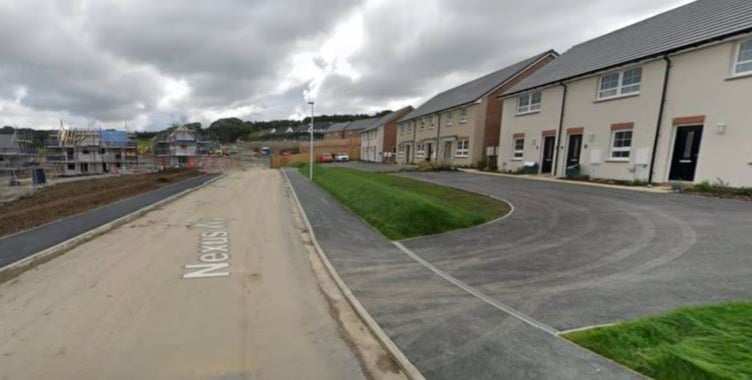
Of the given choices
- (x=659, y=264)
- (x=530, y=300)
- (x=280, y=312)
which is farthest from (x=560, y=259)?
(x=280, y=312)

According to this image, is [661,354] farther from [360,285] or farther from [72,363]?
[72,363]

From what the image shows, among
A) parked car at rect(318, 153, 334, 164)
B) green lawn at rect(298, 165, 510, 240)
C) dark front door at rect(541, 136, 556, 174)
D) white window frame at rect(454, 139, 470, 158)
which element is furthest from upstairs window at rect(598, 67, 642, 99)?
parked car at rect(318, 153, 334, 164)

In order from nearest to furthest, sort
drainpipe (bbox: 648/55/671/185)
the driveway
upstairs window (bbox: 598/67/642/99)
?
1. the driveway
2. drainpipe (bbox: 648/55/671/185)
3. upstairs window (bbox: 598/67/642/99)

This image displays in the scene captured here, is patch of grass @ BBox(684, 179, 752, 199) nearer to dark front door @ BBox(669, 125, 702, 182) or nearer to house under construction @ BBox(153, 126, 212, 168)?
dark front door @ BBox(669, 125, 702, 182)

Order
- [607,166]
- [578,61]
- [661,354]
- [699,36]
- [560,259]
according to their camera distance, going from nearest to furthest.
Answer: [661,354] < [560,259] < [699,36] < [607,166] < [578,61]

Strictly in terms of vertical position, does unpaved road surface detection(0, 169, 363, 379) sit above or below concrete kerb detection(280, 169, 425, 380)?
below

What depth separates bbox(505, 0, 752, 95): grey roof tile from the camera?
12.1 m

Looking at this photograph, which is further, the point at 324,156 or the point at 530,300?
the point at 324,156

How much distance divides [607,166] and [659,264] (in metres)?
12.7

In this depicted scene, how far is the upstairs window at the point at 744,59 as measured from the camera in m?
11.0

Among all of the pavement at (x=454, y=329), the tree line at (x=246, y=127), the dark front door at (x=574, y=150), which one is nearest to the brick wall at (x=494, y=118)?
the dark front door at (x=574, y=150)

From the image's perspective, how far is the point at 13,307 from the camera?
4410 millimetres

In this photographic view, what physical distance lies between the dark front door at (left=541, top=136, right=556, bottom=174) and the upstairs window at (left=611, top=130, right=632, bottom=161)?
4.07 metres

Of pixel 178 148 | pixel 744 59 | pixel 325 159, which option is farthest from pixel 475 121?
pixel 178 148
